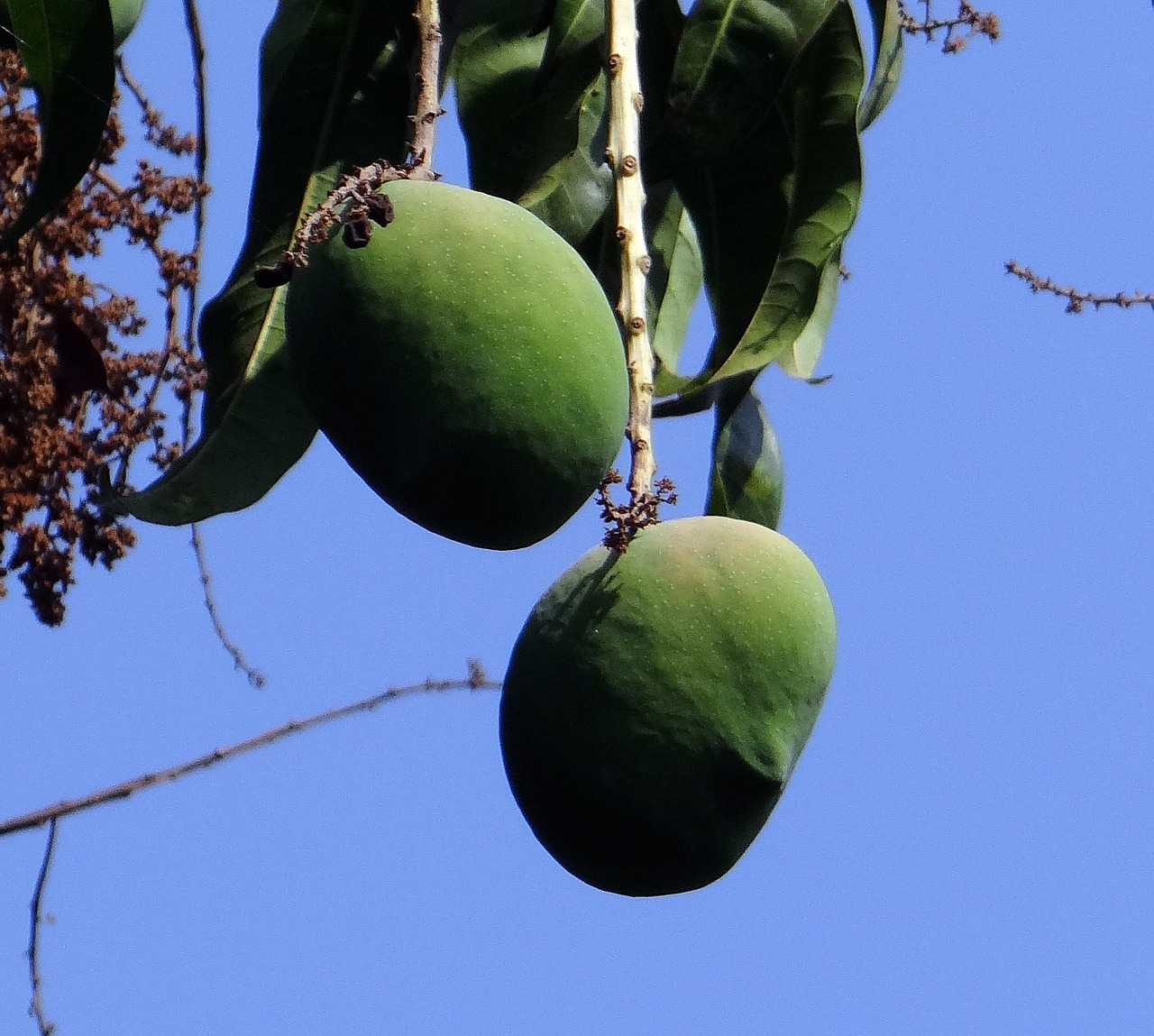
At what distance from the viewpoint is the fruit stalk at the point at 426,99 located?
41.7 inches

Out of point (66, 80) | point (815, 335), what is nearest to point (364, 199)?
point (66, 80)

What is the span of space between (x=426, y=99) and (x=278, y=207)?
16.0 inches

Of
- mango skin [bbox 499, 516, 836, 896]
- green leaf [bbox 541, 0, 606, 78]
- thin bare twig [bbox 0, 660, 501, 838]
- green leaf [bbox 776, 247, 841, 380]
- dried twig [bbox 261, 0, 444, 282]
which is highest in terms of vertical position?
green leaf [bbox 541, 0, 606, 78]

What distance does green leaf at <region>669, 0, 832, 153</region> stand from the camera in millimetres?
1401

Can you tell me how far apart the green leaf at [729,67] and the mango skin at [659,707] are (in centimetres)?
50

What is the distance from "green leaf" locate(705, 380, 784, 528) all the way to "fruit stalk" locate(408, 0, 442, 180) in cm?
48

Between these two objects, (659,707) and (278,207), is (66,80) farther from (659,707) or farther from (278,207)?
(659,707)

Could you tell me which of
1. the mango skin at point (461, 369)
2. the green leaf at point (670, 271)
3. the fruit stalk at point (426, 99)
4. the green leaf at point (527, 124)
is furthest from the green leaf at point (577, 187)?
the mango skin at point (461, 369)

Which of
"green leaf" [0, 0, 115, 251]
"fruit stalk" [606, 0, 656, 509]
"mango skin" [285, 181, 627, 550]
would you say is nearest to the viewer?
"mango skin" [285, 181, 627, 550]

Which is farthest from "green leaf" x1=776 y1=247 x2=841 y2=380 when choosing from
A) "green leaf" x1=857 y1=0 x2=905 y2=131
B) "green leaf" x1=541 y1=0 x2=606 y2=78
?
"green leaf" x1=541 y1=0 x2=606 y2=78

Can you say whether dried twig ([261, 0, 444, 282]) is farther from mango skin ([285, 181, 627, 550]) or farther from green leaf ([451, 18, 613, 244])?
green leaf ([451, 18, 613, 244])

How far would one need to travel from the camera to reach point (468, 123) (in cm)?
142

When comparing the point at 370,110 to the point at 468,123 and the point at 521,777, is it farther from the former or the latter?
the point at 521,777

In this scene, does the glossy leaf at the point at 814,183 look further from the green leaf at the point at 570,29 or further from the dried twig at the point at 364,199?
the dried twig at the point at 364,199
